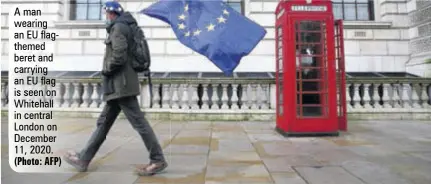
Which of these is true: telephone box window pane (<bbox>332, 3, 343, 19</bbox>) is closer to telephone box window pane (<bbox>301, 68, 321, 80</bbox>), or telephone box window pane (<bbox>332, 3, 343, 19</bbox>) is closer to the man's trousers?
telephone box window pane (<bbox>301, 68, 321, 80</bbox>)

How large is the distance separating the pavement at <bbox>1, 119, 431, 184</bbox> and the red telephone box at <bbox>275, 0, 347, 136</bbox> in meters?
0.35

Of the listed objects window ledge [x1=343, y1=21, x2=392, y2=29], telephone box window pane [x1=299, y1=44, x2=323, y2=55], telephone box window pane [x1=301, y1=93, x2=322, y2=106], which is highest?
window ledge [x1=343, y1=21, x2=392, y2=29]

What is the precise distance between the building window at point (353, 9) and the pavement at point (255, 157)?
539 centimetres

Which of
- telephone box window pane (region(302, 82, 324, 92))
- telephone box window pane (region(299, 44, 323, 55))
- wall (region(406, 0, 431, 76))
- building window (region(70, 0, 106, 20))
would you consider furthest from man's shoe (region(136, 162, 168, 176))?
wall (region(406, 0, 431, 76))

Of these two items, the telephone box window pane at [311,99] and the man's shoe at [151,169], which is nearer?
the man's shoe at [151,169]

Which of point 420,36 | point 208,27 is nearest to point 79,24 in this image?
point 208,27

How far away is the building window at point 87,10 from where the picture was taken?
1120 cm

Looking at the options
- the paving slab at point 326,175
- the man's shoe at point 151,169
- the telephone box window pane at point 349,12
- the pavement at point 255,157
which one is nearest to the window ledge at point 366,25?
the telephone box window pane at point 349,12

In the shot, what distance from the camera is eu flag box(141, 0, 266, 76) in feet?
14.9

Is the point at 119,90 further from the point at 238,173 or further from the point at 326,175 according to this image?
the point at 326,175

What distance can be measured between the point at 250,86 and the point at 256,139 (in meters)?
3.04

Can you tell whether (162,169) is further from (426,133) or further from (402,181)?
(426,133)

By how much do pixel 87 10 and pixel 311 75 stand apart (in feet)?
28.0

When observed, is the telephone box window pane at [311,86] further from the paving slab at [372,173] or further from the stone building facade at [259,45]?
the stone building facade at [259,45]
